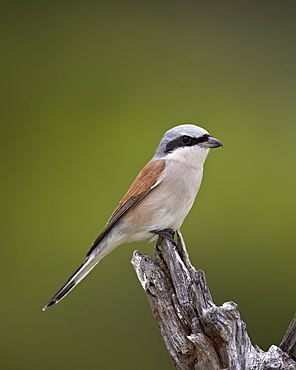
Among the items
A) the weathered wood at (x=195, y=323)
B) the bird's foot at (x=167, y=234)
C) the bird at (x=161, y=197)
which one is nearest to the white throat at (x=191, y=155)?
the bird at (x=161, y=197)

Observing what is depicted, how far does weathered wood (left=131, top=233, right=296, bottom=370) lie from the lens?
6.54 feet

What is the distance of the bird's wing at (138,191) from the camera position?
291 cm

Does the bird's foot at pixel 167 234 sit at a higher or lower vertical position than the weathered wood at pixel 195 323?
higher

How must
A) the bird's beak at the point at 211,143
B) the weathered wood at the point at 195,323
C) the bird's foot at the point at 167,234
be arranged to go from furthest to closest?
the bird's beak at the point at 211,143 < the bird's foot at the point at 167,234 < the weathered wood at the point at 195,323

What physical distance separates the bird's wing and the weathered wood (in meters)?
0.43

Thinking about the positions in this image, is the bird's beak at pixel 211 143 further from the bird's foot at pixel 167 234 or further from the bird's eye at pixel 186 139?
the bird's foot at pixel 167 234

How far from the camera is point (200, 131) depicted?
2857mm

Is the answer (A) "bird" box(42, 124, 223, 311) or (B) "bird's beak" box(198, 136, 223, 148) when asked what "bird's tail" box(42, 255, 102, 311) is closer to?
(A) "bird" box(42, 124, 223, 311)

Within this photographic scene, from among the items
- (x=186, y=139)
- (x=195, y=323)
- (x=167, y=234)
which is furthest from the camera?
(x=186, y=139)

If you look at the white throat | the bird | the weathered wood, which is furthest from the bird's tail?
the white throat

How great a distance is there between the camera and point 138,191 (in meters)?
2.93

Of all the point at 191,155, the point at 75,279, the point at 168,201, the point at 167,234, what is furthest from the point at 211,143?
the point at 75,279

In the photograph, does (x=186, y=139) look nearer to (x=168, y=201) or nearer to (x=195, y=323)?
(x=168, y=201)

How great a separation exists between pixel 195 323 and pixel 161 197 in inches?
35.1
